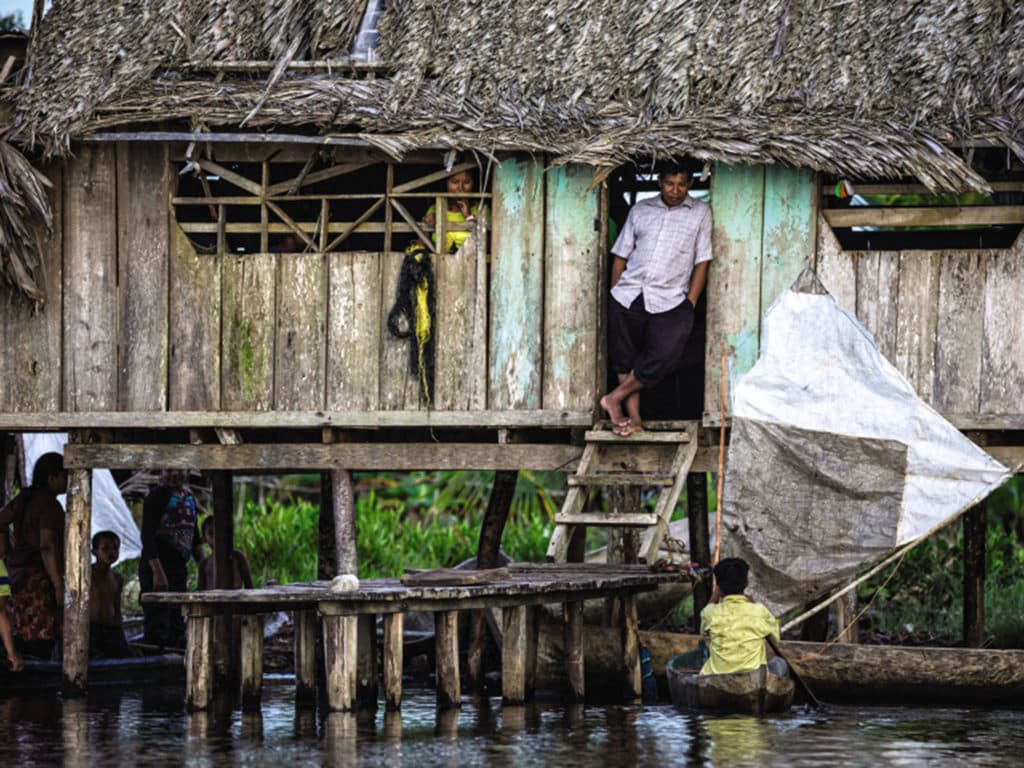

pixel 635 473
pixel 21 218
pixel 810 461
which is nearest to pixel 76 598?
pixel 21 218

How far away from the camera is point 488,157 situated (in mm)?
11852

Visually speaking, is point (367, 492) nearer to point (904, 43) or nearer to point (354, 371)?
point (354, 371)

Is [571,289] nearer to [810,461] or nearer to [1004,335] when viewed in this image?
[810,461]

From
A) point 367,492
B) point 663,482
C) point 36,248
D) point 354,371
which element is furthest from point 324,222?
point 367,492

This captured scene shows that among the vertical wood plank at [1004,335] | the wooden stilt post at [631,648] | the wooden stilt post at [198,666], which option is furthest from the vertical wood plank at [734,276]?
the wooden stilt post at [198,666]

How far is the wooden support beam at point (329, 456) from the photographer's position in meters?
12.0

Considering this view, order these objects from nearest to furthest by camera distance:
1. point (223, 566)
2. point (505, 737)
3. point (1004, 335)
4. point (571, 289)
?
point (505, 737)
point (1004, 335)
point (571, 289)
point (223, 566)

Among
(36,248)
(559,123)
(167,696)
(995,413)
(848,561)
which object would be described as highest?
(559,123)

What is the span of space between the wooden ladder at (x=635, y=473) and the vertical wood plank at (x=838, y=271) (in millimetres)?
1231

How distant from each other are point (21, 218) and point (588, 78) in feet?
12.6

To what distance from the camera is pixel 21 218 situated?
11992 millimetres

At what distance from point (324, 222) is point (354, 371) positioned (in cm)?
101

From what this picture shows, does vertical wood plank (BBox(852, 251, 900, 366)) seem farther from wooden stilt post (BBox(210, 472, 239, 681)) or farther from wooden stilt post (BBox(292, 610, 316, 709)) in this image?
wooden stilt post (BBox(210, 472, 239, 681))

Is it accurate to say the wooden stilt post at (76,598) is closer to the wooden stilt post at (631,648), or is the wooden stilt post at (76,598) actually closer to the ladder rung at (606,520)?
the ladder rung at (606,520)
